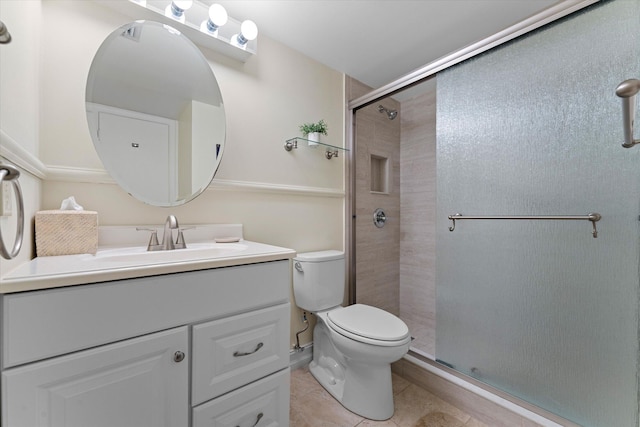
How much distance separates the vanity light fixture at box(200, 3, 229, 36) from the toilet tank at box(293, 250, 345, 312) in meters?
1.29

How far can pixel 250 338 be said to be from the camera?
3.08 ft

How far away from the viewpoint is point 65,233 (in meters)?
0.91

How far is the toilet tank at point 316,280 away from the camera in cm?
158

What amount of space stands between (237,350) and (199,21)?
1.51 meters

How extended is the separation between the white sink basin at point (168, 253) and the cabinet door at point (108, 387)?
0.30 m

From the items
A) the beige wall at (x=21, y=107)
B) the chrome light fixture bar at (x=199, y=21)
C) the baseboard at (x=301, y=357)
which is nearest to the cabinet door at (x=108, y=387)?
the beige wall at (x=21, y=107)

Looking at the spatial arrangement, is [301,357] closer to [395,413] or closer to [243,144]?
[395,413]

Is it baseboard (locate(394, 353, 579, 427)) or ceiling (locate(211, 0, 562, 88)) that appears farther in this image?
ceiling (locate(211, 0, 562, 88))

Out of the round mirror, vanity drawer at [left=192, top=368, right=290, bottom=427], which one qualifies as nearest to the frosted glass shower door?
vanity drawer at [left=192, top=368, right=290, bottom=427]

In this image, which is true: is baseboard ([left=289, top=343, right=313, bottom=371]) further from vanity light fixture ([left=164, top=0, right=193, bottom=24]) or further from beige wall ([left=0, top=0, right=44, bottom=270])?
vanity light fixture ([left=164, top=0, right=193, bottom=24])

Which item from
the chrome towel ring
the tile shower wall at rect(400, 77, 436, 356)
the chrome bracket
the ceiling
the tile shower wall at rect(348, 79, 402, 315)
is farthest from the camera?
the tile shower wall at rect(400, 77, 436, 356)

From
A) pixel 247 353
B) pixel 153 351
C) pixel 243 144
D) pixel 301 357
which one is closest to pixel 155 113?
pixel 243 144

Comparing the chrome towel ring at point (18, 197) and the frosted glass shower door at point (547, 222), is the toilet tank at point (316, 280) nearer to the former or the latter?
the frosted glass shower door at point (547, 222)

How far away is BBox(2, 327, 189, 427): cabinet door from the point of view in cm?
59
